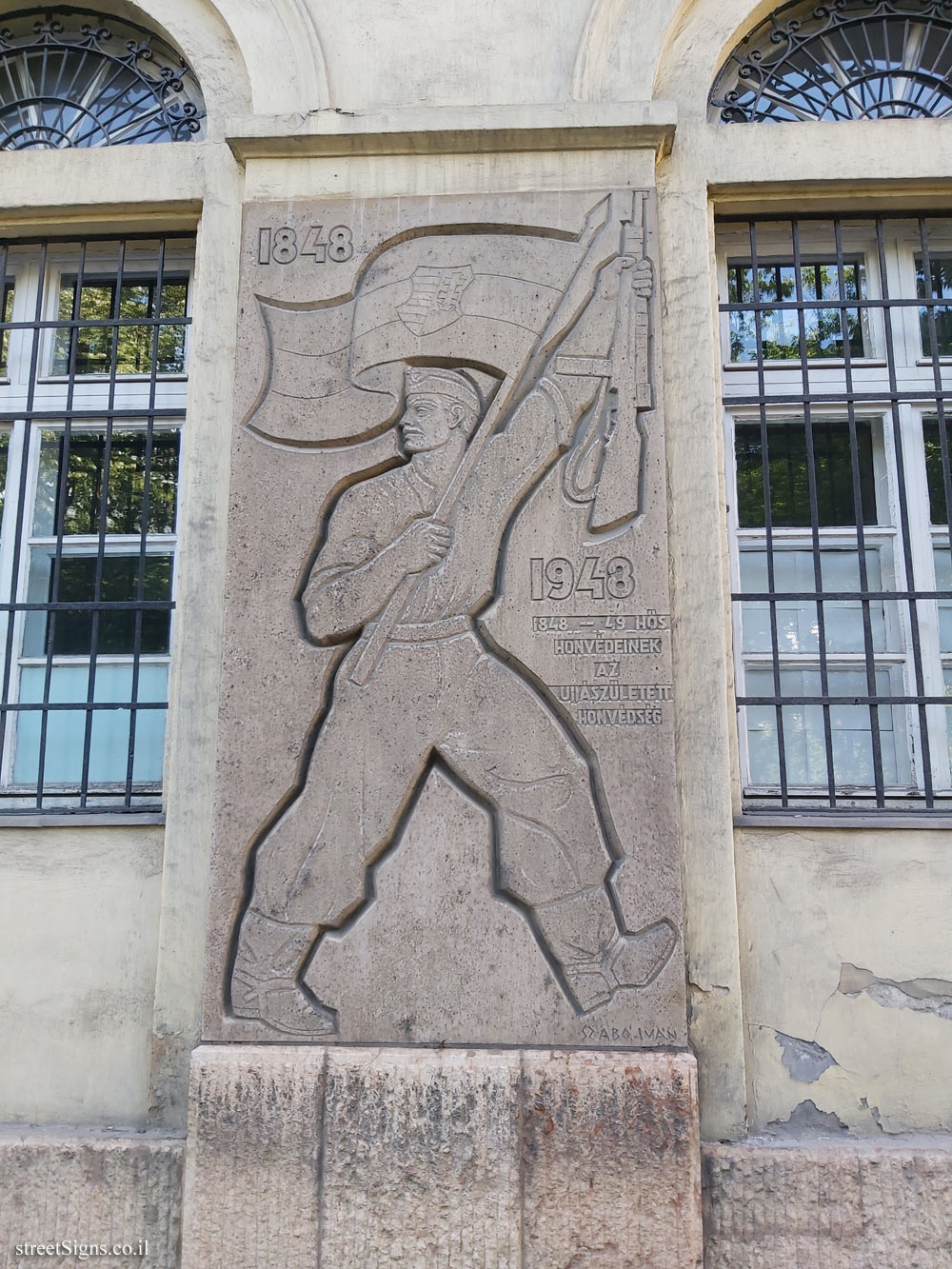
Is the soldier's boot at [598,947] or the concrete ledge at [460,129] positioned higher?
the concrete ledge at [460,129]

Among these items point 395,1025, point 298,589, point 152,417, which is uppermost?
point 152,417

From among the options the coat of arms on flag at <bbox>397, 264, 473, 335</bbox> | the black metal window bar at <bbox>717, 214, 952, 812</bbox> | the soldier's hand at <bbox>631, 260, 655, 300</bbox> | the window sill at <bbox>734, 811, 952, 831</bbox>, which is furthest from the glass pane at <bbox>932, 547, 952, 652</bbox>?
the coat of arms on flag at <bbox>397, 264, 473, 335</bbox>

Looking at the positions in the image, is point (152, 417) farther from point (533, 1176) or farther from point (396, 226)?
point (533, 1176)

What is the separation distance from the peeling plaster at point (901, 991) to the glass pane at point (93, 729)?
250cm

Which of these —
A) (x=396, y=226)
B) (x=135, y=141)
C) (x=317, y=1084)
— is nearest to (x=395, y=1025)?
(x=317, y=1084)

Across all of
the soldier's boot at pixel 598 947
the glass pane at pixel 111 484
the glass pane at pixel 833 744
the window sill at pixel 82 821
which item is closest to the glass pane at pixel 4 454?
the glass pane at pixel 111 484

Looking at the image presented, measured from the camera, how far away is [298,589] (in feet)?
11.0

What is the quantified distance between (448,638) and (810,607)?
140cm

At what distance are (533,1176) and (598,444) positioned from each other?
2274 millimetres

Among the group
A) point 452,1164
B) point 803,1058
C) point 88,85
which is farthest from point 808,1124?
point 88,85

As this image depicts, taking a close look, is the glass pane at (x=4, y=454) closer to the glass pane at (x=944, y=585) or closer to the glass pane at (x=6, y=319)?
the glass pane at (x=6, y=319)

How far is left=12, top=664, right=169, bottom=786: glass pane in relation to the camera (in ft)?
12.2

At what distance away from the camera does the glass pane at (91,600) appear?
12.5ft

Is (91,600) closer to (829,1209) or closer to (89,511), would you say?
(89,511)
